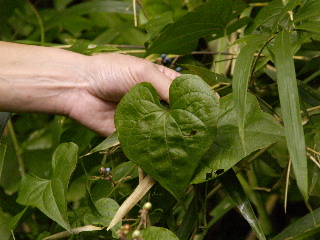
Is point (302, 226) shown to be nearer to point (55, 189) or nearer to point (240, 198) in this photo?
point (240, 198)

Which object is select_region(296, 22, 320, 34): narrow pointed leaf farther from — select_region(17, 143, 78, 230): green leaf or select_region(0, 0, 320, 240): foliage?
select_region(17, 143, 78, 230): green leaf

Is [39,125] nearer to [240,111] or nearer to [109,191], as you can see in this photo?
[109,191]

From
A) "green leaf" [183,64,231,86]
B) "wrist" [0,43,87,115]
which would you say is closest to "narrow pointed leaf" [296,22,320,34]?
"green leaf" [183,64,231,86]

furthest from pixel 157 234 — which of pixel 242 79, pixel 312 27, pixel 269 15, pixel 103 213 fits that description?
pixel 269 15

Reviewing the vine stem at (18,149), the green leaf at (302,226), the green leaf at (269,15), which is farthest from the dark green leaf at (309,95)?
the vine stem at (18,149)

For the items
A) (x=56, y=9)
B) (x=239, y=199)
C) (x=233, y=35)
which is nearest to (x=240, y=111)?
(x=239, y=199)

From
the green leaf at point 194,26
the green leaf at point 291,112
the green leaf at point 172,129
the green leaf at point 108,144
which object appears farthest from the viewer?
the green leaf at point 194,26

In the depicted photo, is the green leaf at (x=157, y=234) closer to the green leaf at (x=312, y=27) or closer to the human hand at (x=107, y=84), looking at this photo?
the human hand at (x=107, y=84)

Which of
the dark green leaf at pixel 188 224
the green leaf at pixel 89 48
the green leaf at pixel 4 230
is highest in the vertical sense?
the green leaf at pixel 89 48
